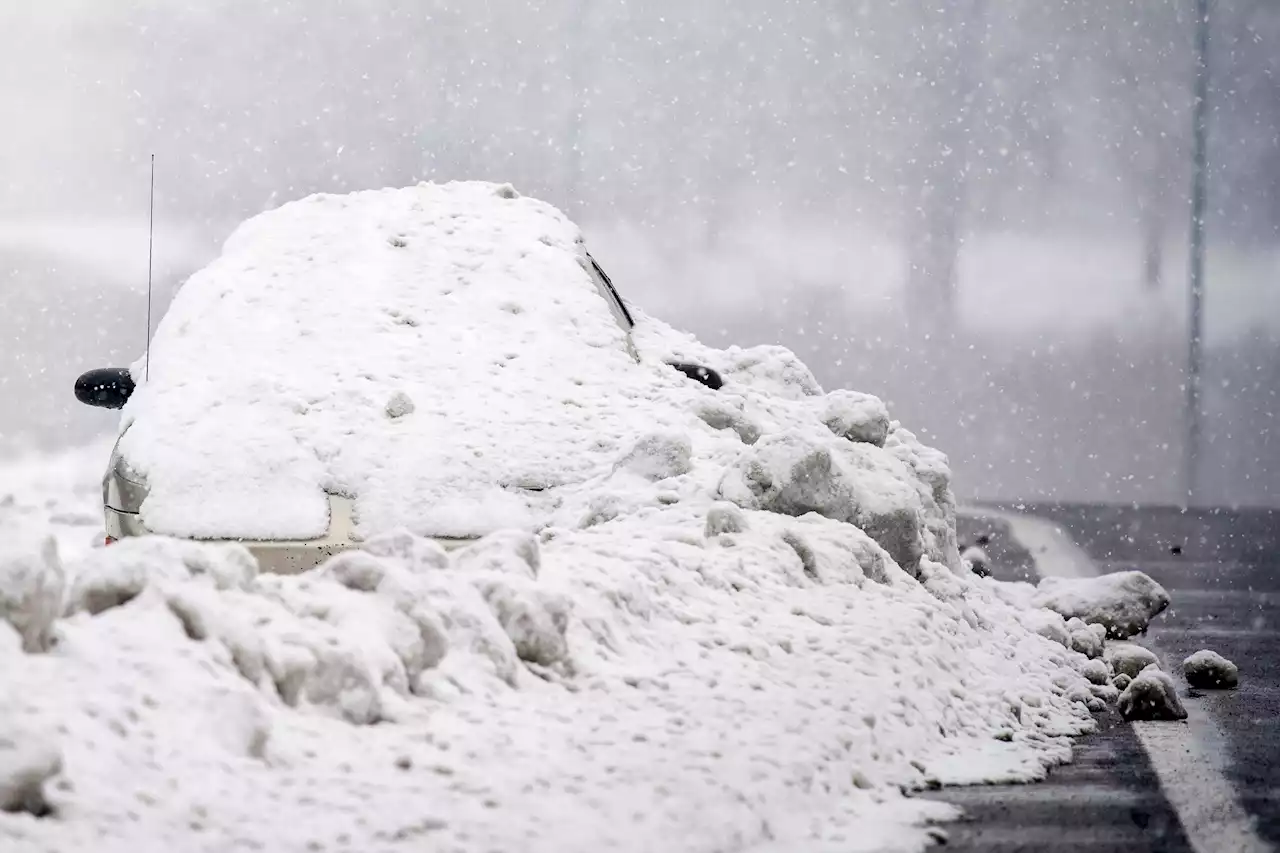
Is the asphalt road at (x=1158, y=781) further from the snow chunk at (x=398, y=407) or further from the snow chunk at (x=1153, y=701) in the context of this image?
the snow chunk at (x=398, y=407)

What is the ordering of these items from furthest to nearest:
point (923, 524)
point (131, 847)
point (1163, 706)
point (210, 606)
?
point (923, 524), point (1163, 706), point (210, 606), point (131, 847)

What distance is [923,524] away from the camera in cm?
718

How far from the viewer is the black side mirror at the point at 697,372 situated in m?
7.52

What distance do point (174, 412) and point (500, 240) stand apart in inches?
89.4

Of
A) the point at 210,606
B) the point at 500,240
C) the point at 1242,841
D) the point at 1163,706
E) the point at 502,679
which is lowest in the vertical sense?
the point at 1163,706

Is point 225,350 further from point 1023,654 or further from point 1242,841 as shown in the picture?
point 1242,841

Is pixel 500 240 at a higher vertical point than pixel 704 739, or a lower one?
higher

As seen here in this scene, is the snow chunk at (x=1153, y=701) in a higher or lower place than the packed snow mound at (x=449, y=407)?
lower

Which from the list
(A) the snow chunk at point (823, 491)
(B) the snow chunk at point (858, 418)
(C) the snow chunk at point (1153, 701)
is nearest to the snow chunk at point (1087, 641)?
(A) the snow chunk at point (823, 491)

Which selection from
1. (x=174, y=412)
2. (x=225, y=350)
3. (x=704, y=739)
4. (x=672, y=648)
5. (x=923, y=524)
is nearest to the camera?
(x=704, y=739)

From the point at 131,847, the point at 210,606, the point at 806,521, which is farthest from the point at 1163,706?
the point at 131,847

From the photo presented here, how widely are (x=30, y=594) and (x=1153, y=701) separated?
4300mm

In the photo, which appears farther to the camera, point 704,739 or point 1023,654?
point 1023,654

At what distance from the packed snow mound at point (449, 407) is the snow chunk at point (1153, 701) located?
1335mm
